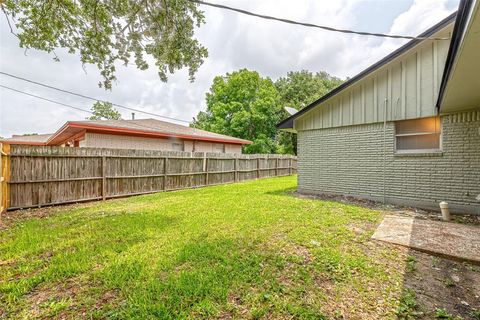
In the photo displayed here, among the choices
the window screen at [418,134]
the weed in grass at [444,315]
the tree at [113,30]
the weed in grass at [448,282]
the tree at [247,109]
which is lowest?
the weed in grass at [448,282]

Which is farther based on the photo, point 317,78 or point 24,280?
point 317,78

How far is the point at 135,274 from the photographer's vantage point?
2.75 meters

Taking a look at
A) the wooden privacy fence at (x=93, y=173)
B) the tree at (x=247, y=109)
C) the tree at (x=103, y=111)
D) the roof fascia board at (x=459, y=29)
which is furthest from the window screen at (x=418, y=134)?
the tree at (x=103, y=111)

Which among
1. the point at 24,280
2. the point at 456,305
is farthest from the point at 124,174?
the point at 456,305

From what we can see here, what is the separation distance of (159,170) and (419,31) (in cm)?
981

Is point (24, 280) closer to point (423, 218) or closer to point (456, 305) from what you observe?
point (456, 305)

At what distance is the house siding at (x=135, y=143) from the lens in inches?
417

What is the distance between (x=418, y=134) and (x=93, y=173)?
1044 centimetres

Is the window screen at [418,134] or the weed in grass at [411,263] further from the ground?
the window screen at [418,134]

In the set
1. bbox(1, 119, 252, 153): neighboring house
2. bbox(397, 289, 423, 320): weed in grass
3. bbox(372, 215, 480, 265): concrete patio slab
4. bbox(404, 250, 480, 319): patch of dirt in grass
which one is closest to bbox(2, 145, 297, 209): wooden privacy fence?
bbox(1, 119, 252, 153): neighboring house

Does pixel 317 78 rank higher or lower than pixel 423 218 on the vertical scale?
higher

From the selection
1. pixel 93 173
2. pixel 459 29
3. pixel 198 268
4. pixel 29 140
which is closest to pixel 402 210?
pixel 459 29

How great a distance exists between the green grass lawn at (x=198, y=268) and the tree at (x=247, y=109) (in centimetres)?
2235

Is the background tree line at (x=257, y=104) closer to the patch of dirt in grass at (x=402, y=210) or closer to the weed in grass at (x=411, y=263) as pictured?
the patch of dirt in grass at (x=402, y=210)
